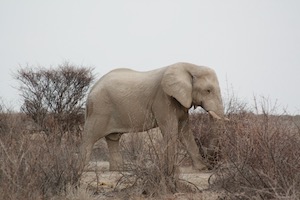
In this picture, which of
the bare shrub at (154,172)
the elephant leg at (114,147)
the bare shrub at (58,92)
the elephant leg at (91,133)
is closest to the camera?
the bare shrub at (154,172)

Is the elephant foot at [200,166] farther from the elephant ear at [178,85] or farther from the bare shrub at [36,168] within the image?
the bare shrub at [36,168]

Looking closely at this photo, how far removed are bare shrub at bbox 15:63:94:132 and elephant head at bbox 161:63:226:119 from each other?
11.1 m

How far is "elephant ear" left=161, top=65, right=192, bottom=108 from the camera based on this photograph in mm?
8695

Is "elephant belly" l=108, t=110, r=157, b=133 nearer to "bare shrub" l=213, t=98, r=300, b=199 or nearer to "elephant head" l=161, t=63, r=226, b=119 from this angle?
"elephant head" l=161, t=63, r=226, b=119

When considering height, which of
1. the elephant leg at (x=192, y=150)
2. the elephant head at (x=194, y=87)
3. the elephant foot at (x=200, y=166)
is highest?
the elephant head at (x=194, y=87)

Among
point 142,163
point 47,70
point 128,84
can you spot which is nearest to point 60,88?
point 47,70

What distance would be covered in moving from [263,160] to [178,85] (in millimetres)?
4278

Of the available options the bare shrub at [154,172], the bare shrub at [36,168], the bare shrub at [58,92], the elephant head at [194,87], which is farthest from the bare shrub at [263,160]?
the bare shrub at [58,92]

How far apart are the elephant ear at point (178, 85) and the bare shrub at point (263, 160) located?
354 centimetres

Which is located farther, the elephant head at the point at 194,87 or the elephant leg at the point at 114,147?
the elephant leg at the point at 114,147

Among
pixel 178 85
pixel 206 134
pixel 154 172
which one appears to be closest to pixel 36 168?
pixel 154 172

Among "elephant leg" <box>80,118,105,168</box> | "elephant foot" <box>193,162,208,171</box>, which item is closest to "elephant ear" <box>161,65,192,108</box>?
"elephant foot" <box>193,162,208,171</box>

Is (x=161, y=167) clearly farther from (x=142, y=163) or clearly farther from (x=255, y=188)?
(x=255, y=188)

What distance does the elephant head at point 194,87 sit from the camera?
343 inches
